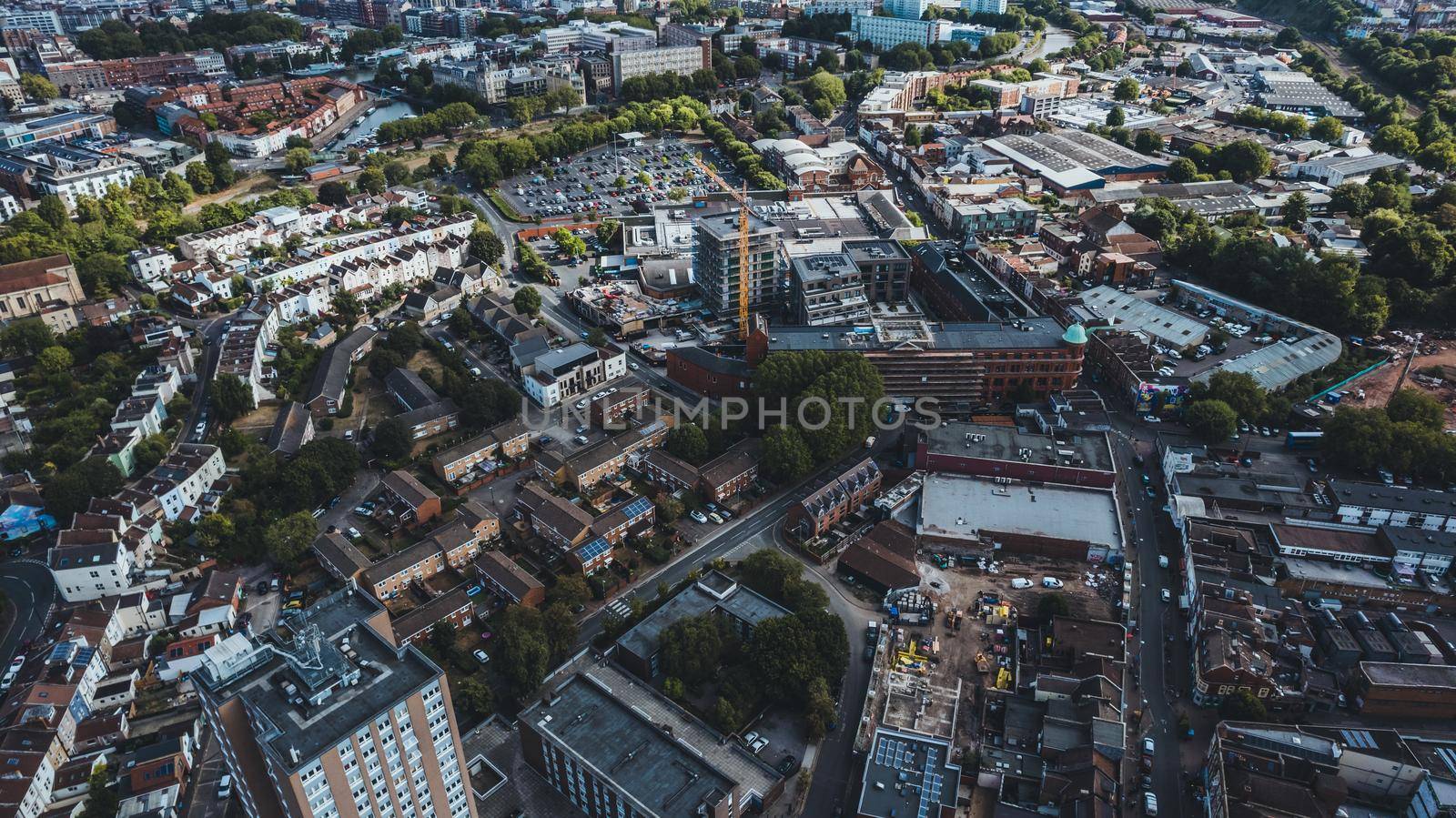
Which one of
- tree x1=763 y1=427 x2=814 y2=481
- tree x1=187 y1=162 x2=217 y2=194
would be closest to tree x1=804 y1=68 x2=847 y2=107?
tree x1=187 y1=162 x2=217 y2=194

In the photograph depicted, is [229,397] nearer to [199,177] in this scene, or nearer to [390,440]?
[390,440]

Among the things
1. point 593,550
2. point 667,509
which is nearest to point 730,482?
point 667,509

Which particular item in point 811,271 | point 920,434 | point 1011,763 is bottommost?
point 1011,763

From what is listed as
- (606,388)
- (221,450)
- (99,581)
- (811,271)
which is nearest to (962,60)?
(811,271)

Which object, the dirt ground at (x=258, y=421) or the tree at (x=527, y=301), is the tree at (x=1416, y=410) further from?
the dirt ground at (x=258, y=421)

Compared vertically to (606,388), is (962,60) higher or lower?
higher

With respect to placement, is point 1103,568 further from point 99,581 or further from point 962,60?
point 962,60

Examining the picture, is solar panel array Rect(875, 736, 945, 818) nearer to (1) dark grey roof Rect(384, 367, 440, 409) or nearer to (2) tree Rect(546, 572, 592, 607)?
(2) tree Rect(546, 572, 592, 607)

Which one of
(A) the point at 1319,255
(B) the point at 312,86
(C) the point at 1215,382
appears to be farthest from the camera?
(B) the point at 312,86
